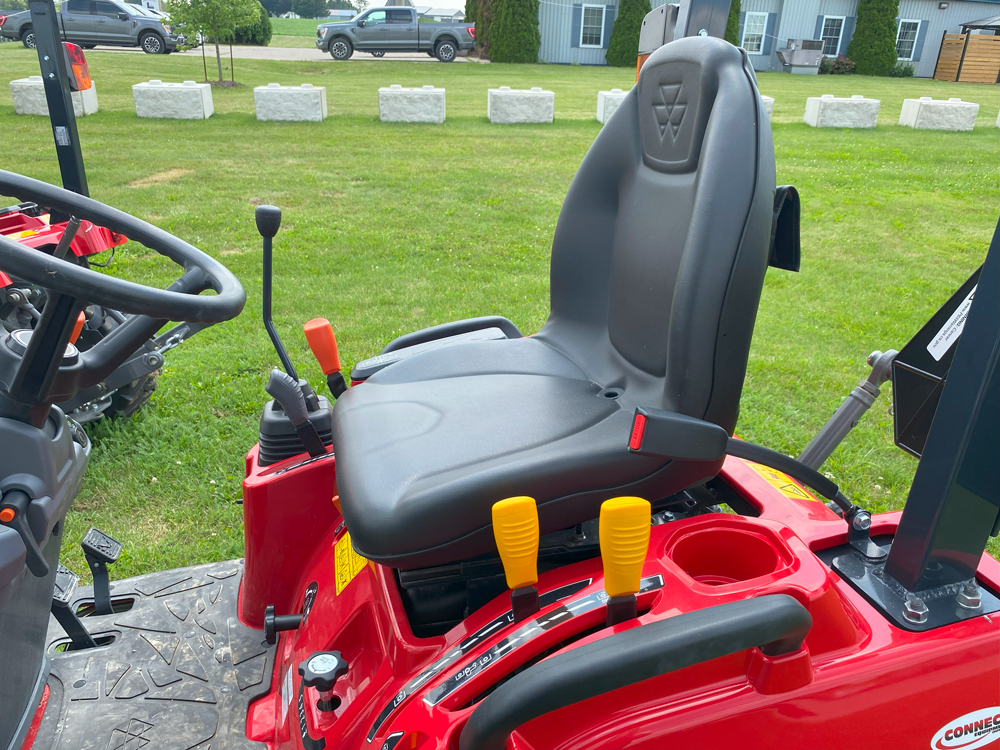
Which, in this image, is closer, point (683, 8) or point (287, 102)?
point (683, 8)

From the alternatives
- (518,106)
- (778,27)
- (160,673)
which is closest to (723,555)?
(160,673)

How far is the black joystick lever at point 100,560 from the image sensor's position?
164cm

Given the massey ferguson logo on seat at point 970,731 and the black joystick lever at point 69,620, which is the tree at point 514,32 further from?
the massey ferguson logo on seat at point 970,731

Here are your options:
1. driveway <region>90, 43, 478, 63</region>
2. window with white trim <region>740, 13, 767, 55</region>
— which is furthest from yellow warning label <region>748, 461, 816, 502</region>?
window with white trim <region>740, 13, 767, 55</region>

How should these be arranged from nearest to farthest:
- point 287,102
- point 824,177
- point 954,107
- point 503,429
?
point 503,429
point 824,177
point 287,102
point 954,107

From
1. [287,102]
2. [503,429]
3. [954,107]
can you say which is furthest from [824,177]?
[503,429]

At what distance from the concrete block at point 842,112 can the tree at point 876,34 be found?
13.2 metres

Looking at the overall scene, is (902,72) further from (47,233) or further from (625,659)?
(625,659)

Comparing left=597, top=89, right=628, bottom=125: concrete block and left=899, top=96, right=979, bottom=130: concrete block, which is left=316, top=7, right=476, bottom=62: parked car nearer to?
left=597, top=89, right=628, bottom=125: concrete block

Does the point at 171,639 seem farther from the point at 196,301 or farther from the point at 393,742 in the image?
the point at 196,301

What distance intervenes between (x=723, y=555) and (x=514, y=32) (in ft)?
67.8

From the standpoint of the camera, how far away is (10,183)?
4.21 feet

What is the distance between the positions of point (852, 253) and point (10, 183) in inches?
201

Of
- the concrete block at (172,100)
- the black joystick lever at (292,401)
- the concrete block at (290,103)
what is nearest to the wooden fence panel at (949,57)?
the concrete block at (290,103)
